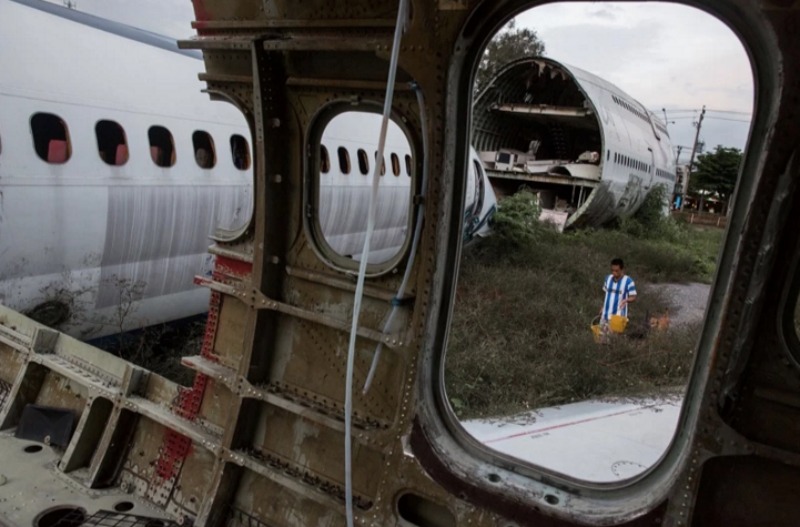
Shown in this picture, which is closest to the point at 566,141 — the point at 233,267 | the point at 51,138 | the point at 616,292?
the point at 616,292

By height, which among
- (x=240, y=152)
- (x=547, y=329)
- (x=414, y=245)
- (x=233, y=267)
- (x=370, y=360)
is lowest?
(x=547, y=329)

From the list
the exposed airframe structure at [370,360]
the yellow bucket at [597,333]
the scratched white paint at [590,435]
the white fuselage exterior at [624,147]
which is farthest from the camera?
the white fuselage exterior at [624,147]

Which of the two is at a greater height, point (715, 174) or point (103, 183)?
point (715, 174)

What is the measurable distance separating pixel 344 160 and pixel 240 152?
6.79 ft

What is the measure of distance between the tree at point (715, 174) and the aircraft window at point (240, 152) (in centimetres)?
2440

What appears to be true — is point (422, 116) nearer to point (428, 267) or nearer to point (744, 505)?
point (428, 267)

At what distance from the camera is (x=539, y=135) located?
→ 73.8 feet

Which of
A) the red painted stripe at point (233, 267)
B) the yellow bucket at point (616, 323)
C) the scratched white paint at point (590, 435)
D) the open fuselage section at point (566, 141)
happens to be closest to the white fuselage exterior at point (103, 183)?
the red painted stripe at point (233, 267)

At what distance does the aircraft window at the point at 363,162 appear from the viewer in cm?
1091

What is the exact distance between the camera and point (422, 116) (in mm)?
2828

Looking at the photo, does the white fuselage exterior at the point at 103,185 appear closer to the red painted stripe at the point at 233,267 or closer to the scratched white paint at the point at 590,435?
the red painted stripe at the point at 233,267

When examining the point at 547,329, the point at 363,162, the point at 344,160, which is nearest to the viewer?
the point at 547,329

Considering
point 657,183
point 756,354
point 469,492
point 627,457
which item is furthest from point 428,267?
point 657,183

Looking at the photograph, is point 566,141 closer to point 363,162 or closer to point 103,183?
point 363,162
